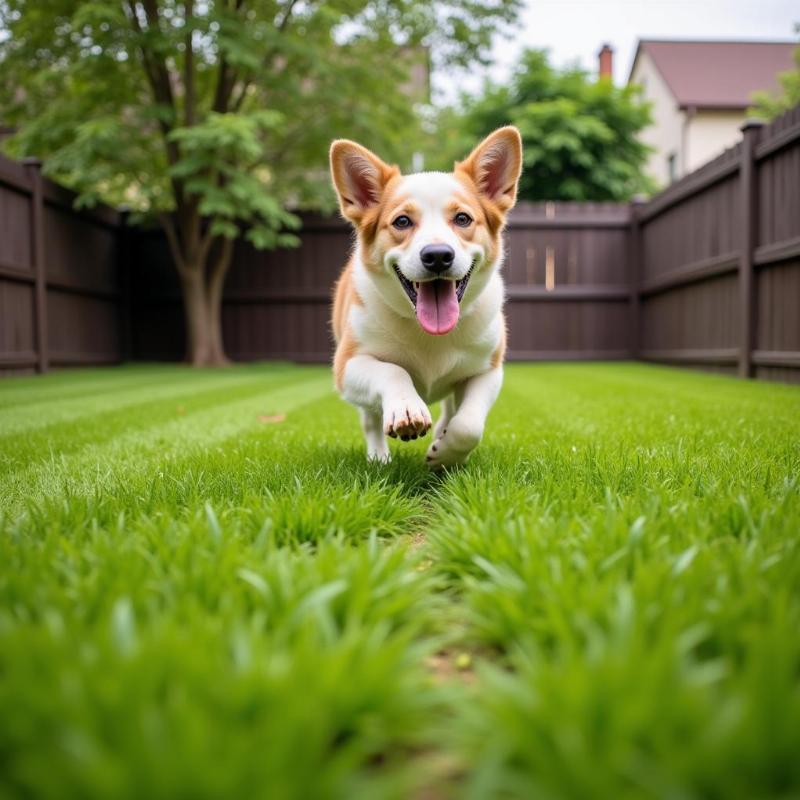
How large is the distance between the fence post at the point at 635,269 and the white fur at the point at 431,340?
9.98m

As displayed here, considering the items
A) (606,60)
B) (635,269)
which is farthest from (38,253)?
(606,60)

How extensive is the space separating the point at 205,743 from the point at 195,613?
379 mm

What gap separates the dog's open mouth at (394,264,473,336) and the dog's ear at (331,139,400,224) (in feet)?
1.90

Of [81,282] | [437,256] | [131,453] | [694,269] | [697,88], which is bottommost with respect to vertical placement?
[131,453]

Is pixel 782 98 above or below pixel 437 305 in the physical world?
above

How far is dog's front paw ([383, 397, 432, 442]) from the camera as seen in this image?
234cm

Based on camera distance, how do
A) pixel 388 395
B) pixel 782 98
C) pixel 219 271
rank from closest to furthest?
pixel 388 395, pixel 219 271, pixel 782 98

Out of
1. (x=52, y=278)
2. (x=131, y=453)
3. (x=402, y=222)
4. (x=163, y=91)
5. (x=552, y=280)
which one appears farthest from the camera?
(x=552, y=280)

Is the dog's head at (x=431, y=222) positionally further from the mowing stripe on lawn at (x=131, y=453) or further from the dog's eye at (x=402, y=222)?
the mowing stripe on lawn at (x=131, y=453)

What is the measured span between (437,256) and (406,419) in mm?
638

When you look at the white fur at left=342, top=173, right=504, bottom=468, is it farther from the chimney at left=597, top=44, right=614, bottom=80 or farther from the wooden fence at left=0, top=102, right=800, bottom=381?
the chimney at left=597, top=44, right=614, bottom=80

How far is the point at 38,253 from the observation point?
990cm

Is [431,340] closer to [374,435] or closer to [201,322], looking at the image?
[374,435]

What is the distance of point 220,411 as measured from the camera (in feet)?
17.9
